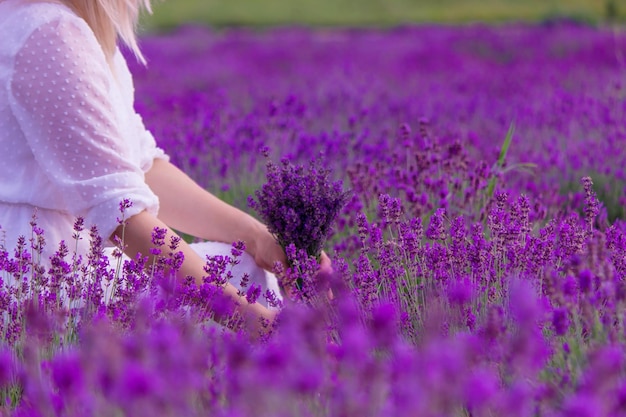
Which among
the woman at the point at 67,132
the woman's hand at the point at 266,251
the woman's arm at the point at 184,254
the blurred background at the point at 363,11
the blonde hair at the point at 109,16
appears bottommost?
the blurred background at the point at 363,11

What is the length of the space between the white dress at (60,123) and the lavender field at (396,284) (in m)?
0.18

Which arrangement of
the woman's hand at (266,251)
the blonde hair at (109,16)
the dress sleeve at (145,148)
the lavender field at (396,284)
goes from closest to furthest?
the lavender field at (396,284) < the blonde hair at (109,16) < the woman's hand at (266,251) < the dress sleeve at (145,148)

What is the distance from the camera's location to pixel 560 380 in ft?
5.80

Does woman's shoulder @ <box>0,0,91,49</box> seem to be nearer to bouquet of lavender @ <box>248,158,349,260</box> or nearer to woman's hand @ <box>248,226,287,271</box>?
bouquet of lavender @ <box>248,158,349,260</box>

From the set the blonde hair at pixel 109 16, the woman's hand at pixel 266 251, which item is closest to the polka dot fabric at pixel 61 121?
the blonde hair at pixel 109 16

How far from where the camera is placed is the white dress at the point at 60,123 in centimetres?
246

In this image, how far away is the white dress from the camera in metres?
2.46

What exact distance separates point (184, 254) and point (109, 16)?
713 mm

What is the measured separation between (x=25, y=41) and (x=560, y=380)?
162 cm

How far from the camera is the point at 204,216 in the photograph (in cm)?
314

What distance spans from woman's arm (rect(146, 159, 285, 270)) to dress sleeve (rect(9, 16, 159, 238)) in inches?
21.2

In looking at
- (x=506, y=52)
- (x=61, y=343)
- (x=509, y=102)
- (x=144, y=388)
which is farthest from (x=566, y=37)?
(x=144, y=388)

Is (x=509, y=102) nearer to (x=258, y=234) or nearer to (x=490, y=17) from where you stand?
(x=258, y=234)

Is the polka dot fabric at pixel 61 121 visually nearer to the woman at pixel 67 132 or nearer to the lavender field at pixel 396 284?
the woman at pixel 67 132
